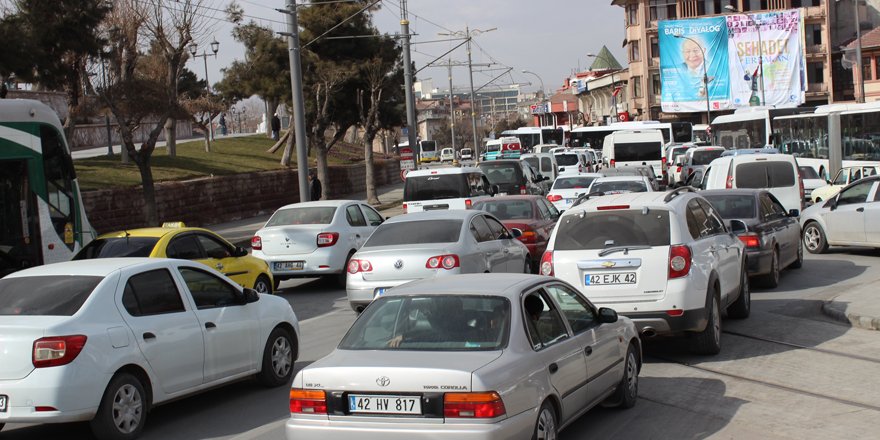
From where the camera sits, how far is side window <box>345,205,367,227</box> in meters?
18.5

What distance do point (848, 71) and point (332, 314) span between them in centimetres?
8076

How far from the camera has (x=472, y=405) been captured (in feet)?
18.8

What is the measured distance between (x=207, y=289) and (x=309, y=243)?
844 centimetres

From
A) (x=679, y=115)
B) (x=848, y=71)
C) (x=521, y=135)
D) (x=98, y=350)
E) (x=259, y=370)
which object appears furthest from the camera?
(x=679, y=115)

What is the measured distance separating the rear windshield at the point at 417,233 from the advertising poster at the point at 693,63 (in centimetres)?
7146

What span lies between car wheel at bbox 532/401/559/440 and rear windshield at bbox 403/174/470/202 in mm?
16180

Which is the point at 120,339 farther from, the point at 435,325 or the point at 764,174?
the point at 764,174

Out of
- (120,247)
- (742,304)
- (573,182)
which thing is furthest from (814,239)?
(120,247)

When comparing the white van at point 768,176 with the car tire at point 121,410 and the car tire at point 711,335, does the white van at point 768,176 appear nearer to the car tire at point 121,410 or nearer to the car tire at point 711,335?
the car tire at point 711,335

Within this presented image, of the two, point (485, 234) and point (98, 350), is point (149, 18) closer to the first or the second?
point (485, 234)

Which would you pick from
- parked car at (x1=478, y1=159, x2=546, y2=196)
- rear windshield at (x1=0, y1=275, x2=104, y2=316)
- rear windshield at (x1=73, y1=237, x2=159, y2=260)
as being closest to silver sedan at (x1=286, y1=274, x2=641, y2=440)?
rear windshield at (x1=0, y1=275, x2=104, y2=316)

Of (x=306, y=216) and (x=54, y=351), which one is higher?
(x=306, y=216)

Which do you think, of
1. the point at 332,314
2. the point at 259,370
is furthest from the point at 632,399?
the point at 332,314

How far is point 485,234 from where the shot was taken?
46.7 feet
